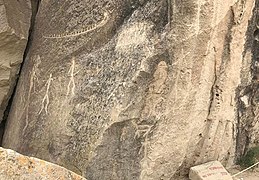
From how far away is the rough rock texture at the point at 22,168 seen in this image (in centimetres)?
208

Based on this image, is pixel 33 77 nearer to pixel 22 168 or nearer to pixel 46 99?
pixel 46 99

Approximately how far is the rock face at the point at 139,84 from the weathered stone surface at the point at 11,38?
0.57ft

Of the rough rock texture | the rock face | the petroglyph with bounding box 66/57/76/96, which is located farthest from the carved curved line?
the rough rock texture

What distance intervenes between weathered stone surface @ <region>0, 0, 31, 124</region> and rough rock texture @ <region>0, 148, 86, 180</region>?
39.4 inches

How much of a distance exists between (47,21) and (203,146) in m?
1.03

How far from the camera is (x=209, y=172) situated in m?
2.77

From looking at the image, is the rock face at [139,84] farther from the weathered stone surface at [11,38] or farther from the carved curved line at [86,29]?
the weathered stone surface at [11,38]

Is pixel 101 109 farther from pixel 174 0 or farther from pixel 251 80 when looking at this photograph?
pixel 251 80

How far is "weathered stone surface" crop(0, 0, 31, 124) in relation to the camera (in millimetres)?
2973

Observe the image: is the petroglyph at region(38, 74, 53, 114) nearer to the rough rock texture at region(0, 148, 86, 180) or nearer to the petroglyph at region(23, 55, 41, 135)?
the petroglyph at region(23, 55, 41, 135)

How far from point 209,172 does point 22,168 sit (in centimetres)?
102

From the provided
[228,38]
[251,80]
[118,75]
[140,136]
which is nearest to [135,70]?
[118,75]

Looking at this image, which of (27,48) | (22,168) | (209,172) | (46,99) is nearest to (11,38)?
(27,48)

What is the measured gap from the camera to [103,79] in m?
2.69
